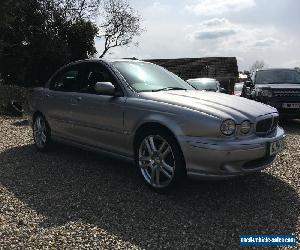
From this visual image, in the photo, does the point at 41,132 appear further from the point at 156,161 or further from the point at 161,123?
the point at 161,123

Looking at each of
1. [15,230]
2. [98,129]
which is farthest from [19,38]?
[15,230]

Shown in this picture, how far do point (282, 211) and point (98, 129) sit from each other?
2.60 m

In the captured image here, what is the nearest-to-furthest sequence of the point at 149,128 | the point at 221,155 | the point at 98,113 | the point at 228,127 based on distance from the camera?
the point at 221,155 < the point at 228,127 < the point at 149,128 < the point at 98,113

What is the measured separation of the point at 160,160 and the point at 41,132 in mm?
3135

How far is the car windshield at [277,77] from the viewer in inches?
451

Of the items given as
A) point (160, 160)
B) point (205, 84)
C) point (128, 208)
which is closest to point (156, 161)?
point (160, 160)

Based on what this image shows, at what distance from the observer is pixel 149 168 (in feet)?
16.5

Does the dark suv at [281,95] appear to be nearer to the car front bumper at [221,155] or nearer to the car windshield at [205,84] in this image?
the car windshield at [205,84]

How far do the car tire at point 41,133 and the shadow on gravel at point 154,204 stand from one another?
0.90m

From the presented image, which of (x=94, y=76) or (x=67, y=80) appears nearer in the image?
(x=94, y=76)

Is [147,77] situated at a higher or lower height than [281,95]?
higher

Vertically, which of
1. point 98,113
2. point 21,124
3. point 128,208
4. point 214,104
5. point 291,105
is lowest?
point 128,208

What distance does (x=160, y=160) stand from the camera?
4809mm

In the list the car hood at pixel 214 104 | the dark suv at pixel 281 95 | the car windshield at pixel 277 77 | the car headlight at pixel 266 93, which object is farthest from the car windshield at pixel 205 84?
the car hood at pixel 214 104
